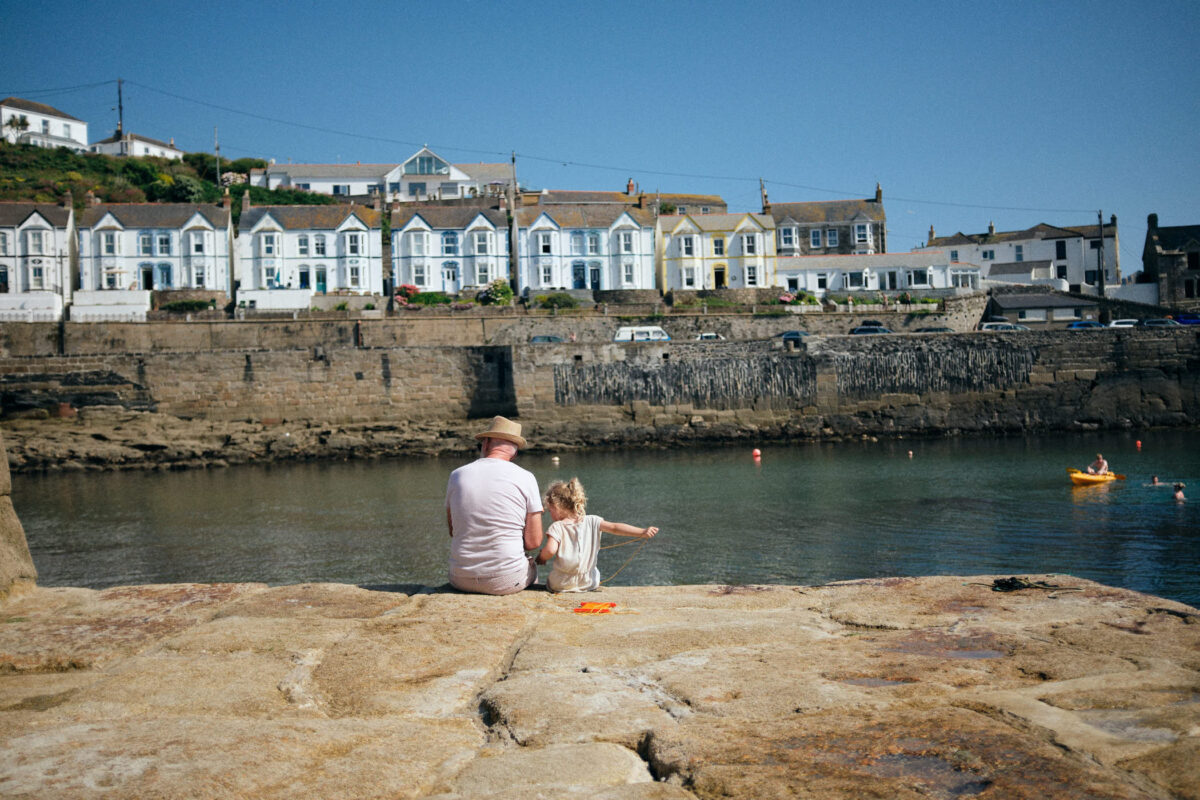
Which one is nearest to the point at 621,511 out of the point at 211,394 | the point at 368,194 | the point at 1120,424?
the point at 211,394

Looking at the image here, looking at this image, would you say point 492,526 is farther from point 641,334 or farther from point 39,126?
point 39,126

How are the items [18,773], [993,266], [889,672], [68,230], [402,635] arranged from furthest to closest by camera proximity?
[993,266] < [68,230] < [402,635] < [889,672] < [18,773]

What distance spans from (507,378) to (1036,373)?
24.1m

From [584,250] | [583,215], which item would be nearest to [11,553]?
[584,250]

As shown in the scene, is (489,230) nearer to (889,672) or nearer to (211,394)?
(211,394)

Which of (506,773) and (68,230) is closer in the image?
(506,773)

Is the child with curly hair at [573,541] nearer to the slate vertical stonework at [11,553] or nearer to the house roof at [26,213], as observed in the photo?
the slate vertical stonework at [11,553]

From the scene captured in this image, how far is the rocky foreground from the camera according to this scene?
3.07 m

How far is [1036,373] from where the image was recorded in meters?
42.2

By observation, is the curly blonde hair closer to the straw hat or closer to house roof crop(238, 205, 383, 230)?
the straw hat

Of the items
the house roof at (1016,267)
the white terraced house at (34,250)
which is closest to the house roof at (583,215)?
the house roof at (1016,267)

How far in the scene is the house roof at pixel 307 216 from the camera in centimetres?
6000

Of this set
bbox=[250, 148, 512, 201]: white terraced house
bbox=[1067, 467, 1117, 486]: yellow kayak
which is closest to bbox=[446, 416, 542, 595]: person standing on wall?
bbox=[1067, 467, 1117, 486]: yellow kayak

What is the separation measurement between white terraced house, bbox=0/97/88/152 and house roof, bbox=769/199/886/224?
229ft
